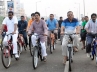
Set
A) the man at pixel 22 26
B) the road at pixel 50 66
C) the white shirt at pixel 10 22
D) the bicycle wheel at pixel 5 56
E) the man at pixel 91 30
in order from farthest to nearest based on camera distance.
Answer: the man at pixel 22 26
the white shirt at pixel 10 22
the man at pixel 91 30
the bicycle wheel at pixel 5 56
the road at pixel 50 66

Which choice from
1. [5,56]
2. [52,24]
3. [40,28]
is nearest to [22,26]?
[52,24]

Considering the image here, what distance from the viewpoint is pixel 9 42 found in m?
8.09

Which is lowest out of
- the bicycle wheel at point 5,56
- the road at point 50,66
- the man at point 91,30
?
the road at point 50,66

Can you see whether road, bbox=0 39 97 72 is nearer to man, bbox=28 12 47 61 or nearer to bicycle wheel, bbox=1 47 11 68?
bicycle wheel, bbox=1 47 11 68

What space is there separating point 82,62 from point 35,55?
2038 millimetres

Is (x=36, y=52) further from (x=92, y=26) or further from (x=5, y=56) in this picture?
(x=92, y=26)

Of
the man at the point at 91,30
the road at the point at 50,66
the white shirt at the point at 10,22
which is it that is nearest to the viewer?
the road at the point at 50,66

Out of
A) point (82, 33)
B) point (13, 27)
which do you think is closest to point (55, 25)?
point (82, 33)

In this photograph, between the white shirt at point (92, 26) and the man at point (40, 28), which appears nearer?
the man at point (40, 28)

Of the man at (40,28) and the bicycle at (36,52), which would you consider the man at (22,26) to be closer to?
the man at (40,28)

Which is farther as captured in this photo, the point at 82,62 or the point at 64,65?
the point at 82,62

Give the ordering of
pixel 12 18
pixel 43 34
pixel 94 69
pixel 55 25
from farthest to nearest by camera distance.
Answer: pixel 55 25 → pixel 12 18 → pixel 43 34 → pixel 94 69

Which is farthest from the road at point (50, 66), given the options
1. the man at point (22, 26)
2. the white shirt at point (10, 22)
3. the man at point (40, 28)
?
the man at point (22, 26)

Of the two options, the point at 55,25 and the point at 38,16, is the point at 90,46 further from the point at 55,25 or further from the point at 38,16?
the point at 55,25
